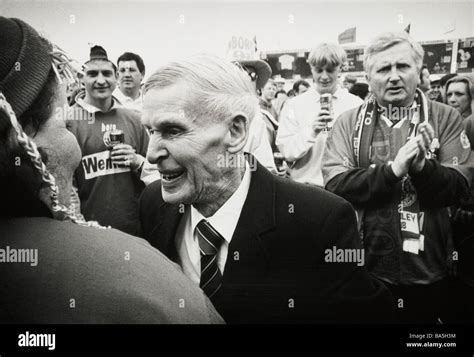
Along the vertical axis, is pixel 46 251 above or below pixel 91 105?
below

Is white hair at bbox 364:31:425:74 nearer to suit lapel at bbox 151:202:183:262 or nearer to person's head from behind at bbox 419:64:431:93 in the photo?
person's head from behind at bbox 419:64:431:93

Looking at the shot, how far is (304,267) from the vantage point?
1.62 m

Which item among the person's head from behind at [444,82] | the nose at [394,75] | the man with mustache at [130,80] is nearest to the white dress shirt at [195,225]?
the man with mustache at [130,80]

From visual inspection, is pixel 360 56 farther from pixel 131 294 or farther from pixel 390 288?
pixel 131 294

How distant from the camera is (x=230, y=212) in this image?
162 cm

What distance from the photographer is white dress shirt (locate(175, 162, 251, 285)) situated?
1.62 meters

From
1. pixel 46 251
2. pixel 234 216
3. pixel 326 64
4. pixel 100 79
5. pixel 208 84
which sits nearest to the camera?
pixel 46 251

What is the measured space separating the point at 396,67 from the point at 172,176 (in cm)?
90

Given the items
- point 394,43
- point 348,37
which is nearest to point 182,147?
point 348,37

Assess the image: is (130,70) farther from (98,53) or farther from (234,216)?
(234,216)

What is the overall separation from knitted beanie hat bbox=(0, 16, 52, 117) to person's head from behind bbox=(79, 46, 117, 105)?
55 centimetres

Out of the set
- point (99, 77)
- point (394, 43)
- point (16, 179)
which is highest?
point (394, 43)

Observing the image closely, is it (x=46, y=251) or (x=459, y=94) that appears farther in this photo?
(x=459, y=94)

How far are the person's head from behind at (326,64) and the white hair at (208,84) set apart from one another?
1.23ft
